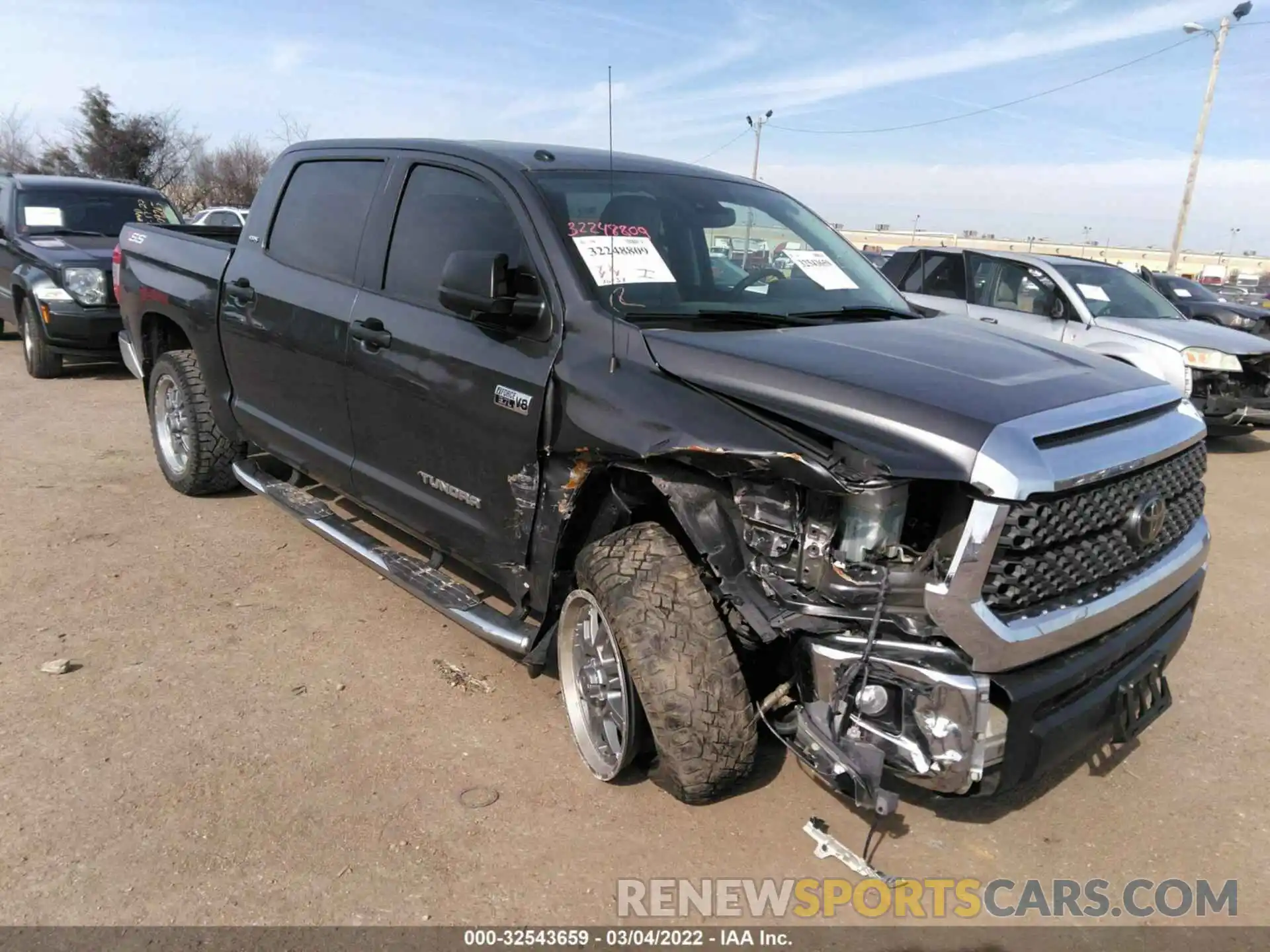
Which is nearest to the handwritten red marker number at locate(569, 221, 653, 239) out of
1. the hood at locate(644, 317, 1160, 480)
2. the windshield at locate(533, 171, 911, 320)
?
the windshield at locate(533, 171, 911, 320)

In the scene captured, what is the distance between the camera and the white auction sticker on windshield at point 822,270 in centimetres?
360

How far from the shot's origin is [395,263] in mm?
3742

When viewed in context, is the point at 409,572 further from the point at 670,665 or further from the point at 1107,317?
the point at 1107,317

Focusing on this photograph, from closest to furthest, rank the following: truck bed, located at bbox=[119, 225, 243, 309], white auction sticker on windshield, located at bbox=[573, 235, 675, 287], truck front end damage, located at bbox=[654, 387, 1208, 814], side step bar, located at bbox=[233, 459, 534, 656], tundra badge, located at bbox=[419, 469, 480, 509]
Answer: truck front end damage, located at bbox=[654, 387, 1208, 814] < white auction sticker on windshield, located at bbox=[573, 235, 675, 287] < side step bar, located at bbox=[233, 459, 534, 656] < tundra badge, located at bbox=[419, 469, 480, 509] < truck bed, located at bbox=[119, 225, 243, 309]

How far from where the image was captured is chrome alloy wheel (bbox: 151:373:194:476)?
17.7 ft

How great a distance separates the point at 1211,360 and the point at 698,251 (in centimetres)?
664

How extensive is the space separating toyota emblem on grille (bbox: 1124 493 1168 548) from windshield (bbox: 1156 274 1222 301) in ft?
45.1

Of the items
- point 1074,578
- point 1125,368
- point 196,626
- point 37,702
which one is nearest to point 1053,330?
point 1125,368

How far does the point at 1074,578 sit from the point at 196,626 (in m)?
3.57

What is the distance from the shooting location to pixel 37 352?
916 centimetres

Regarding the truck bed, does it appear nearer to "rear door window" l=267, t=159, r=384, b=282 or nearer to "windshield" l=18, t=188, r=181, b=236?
"rear door window" l=267, t=159, r=384, b=282

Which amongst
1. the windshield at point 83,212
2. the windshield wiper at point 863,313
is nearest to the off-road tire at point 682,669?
the windshield wiper at point 863,313

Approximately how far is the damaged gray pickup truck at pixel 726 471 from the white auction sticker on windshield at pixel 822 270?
20 mm

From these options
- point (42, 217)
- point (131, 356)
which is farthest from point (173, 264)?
point (42, 217)
